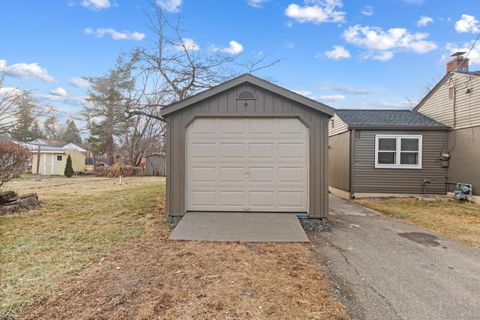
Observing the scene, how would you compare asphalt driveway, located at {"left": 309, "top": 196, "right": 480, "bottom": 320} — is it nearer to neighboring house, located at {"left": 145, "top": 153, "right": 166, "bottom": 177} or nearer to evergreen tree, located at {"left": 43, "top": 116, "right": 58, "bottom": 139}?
neighboring house, located at {"left": 145, "top": 153, "right": 166, "bottom": 177}

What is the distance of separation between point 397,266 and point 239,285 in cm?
247

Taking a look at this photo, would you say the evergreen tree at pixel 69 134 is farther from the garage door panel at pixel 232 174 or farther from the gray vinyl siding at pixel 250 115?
the garage door panel at pixel 232 174

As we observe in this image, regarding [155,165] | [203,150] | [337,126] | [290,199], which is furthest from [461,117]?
[155,165]

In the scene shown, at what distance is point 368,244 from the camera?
207 inches

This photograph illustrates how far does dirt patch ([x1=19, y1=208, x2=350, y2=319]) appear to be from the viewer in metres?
2.79

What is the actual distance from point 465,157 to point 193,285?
1108cm

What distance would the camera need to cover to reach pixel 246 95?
6.56m

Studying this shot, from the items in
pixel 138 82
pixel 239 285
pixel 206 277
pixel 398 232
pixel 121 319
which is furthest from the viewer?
pixel 138 82

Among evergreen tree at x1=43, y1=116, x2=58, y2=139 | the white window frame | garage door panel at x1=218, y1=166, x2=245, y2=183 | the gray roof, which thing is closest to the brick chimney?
the gray roof

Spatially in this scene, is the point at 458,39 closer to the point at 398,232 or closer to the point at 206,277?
the point at 398,232

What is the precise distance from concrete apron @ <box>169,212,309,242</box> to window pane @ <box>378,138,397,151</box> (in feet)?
21.9

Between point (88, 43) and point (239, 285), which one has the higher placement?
point (88, 43)

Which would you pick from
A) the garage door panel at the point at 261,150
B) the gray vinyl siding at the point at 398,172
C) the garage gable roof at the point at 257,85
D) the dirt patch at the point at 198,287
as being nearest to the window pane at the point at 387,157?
the gray vinyl siding at the point at 398,172

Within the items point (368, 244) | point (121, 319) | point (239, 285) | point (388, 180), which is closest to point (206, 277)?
point (239, 285)
